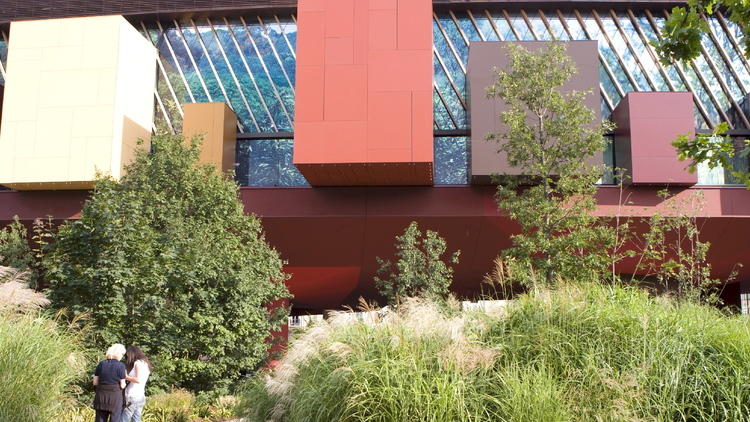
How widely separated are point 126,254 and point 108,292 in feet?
2.29

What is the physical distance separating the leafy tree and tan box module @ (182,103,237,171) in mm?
9392

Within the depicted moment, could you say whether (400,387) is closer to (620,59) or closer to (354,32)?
(354,32)

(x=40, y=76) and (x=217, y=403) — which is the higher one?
(x=40, y=76)

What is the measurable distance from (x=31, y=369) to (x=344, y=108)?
34.2 feet

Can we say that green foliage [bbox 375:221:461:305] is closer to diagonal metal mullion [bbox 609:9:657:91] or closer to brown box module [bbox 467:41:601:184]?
brown box module [bbox 467:41:601:184]

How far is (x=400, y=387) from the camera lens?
522 centimetres

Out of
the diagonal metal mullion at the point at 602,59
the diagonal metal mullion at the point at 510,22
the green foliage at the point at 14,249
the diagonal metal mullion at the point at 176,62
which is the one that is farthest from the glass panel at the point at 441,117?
the green foliage at the point at 14,249

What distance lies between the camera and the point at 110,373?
23.9 feet

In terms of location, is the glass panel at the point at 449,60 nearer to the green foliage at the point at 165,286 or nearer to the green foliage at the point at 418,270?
the green foliage at the point at 418,270

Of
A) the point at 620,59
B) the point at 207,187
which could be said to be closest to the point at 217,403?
the point at 207,187

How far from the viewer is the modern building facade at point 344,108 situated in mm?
16469

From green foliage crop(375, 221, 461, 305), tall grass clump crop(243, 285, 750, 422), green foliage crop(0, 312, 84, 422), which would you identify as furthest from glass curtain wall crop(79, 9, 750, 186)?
tall grass clump crop(243, 285, 750, 422)

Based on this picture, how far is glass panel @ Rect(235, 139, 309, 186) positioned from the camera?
20359mm

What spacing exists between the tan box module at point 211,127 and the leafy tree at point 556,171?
9392mm
